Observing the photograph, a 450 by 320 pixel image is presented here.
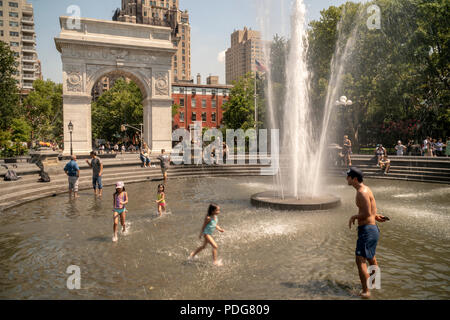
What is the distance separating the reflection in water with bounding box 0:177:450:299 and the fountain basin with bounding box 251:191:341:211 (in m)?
0.39

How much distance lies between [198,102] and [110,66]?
45.9 metres

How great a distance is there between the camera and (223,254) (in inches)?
273

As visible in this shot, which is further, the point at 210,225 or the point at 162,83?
the point at 162,83

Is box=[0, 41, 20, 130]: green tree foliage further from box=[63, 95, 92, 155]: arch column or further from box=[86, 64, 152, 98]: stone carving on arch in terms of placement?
box=[86, 64, 152, 98]: stone carving on arch

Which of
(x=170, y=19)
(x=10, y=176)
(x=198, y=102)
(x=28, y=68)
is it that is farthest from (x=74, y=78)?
(x=170, y=19)

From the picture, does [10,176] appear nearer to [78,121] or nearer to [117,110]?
[78,121]

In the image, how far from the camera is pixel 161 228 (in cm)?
909

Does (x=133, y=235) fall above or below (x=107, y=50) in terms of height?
below

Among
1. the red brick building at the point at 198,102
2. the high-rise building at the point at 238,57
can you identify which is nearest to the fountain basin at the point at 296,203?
the red brick building at the point at 198,102

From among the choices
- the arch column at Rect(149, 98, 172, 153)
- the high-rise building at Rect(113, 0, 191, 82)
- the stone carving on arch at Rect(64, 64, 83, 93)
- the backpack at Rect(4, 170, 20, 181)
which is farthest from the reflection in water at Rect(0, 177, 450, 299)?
the high-rise building at Rect(113, 0, 191, 82)

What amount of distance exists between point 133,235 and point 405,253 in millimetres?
6199

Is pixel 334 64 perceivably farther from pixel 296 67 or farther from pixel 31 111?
pixel 31 111

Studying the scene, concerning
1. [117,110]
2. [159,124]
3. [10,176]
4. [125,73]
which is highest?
[117,110]
